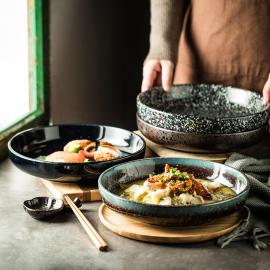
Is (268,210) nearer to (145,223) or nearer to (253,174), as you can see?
(253,174)

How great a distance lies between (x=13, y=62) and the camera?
5.75 ft

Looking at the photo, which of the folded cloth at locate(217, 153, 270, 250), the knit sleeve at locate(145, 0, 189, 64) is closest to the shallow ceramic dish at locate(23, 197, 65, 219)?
the folded cloth at locate(217, 153, 270, 250)

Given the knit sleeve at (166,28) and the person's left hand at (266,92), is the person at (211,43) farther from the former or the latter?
the person's left hand at (266,92)

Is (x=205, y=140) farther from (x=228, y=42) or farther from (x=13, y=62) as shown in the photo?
(x=13, y=62)

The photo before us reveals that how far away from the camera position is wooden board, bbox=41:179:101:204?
1.18 m

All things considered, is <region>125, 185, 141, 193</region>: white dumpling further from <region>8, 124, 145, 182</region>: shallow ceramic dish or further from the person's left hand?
the person's left hand

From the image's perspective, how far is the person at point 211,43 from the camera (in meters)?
1.73

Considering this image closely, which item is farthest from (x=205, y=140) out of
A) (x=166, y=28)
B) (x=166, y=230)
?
(x=166, y=28)

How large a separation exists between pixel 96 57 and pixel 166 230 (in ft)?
4.24

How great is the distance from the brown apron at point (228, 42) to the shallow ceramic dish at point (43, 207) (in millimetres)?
1086

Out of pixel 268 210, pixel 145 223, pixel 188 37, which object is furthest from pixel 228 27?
pixel 145 223

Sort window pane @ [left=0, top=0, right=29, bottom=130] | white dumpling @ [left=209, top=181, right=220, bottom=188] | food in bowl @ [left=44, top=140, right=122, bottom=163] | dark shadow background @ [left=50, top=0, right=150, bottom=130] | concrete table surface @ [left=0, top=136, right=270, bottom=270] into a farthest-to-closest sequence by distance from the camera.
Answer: dark shadow background @ [left=50, top=0, right=150, bottom=130] < window pane @ [left=0, top=0, right=29, bottom=130] < food in bowl @ [left=44, top=140, right=122, bottom=163] < white dumpling @ [left=209, top=181, right=220, bottom=188] < concrete table surface @ [left=0, top=136, right=270, bottom=270]

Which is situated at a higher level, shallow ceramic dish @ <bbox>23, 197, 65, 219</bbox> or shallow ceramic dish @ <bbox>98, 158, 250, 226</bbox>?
shallow ceramic dish @ <bbox>98, 158, 250, 226</bbox>

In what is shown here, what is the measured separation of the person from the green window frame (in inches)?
20.7
